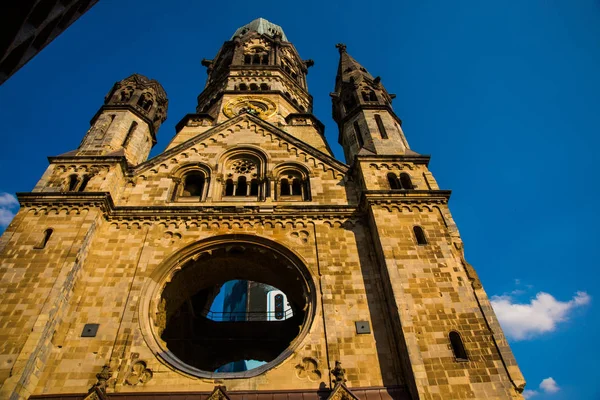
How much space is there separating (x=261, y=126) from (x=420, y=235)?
383 inches

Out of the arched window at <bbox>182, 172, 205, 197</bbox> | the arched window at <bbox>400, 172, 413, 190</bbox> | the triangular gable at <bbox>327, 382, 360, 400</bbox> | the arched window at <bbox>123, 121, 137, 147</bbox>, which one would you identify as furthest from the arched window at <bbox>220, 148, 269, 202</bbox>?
the triangular gable at <bbox>327, 382, 360, 400</bbox>

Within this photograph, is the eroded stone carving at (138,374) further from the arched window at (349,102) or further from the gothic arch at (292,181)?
the arched window at (349,102)

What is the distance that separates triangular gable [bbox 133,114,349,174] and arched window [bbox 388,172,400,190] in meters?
1.93

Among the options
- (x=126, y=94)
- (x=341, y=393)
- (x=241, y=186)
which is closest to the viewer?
(x=341, y=393)

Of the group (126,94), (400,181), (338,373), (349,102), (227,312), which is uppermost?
(349,102)

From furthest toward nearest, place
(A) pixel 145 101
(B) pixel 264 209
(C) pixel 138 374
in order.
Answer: (A) pixel 145 101 → (B) pixel 264 209 → (C) pixel 138 374

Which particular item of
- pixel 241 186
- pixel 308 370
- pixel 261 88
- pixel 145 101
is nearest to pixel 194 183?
pixel 241 186

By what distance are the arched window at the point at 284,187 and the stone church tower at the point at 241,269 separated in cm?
7

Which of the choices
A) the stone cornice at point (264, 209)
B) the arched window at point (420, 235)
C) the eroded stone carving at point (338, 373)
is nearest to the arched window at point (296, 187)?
the stone cornice at point (264, 209)

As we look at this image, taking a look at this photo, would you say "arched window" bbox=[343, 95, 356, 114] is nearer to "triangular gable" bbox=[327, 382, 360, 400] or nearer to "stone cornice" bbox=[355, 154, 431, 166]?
"stone cornice" bbox=[355, 154, 431, 166]

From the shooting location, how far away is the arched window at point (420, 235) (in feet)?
40.8

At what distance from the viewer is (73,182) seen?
1462cm

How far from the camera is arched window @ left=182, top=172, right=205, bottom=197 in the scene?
52.7ft

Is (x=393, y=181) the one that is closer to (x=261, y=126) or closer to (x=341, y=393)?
(x=261, y=126)
